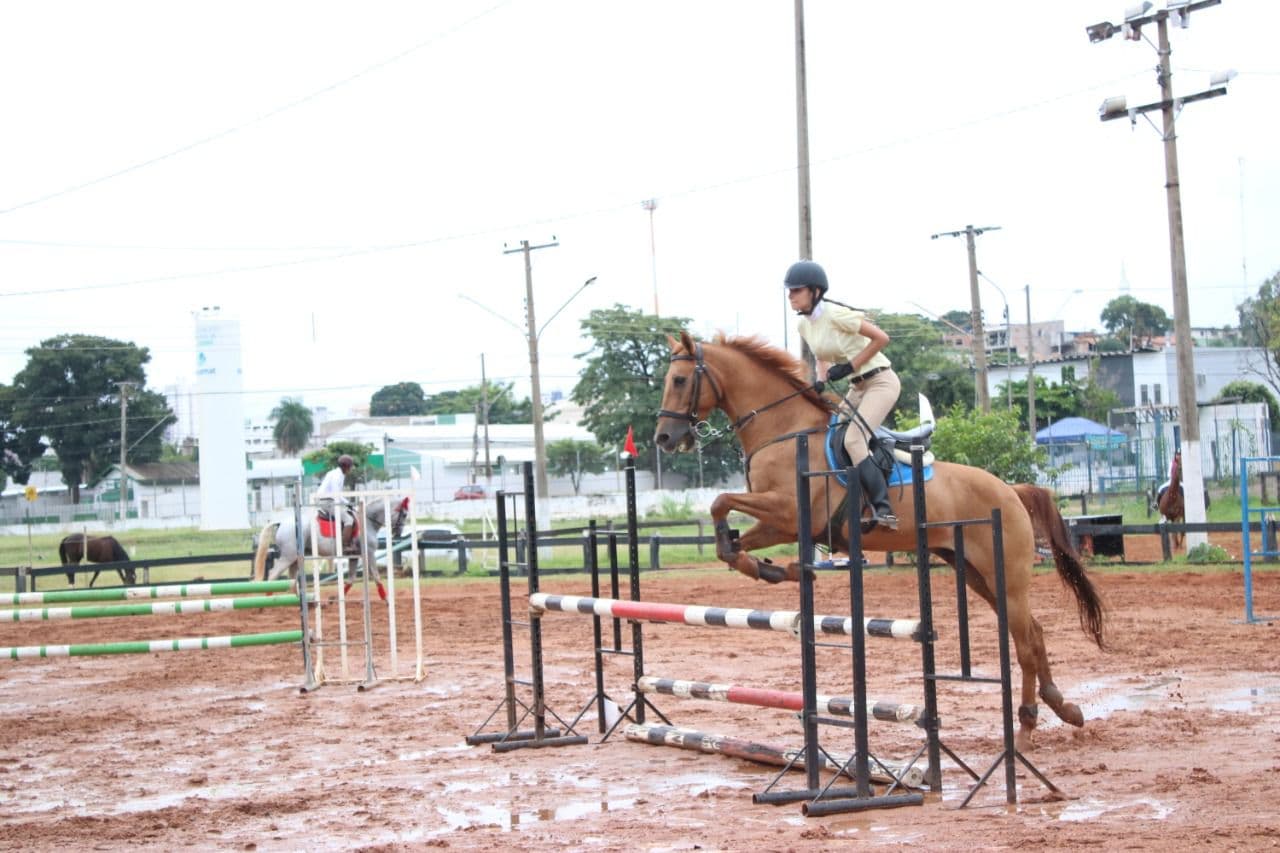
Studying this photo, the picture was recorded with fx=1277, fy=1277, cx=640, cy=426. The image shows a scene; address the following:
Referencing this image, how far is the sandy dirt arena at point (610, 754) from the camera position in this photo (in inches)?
243

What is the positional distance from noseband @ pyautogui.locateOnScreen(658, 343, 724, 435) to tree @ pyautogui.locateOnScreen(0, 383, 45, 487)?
7963 cm

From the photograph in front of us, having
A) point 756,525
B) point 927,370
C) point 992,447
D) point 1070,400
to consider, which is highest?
point 927,370

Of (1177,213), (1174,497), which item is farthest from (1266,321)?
(1177,213)

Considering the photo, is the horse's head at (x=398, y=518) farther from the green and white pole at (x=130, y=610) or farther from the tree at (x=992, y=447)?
the tree at (x=992, y=447)

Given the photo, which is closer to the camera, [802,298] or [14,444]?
[802,298]

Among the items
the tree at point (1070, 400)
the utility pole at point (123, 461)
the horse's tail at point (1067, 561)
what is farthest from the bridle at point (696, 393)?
the tree at point (1070, 400)

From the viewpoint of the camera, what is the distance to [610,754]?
8.68m

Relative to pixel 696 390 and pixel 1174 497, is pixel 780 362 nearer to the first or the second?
pixel 696 390

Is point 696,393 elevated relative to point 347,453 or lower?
lower

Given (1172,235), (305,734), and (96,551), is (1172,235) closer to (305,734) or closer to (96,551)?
(305,734)

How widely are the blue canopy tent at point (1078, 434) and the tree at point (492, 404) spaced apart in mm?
53724

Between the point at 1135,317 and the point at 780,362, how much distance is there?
124152 millimetres

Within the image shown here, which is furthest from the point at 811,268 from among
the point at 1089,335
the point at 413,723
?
the point at 1089,335

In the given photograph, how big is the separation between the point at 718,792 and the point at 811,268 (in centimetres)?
326
